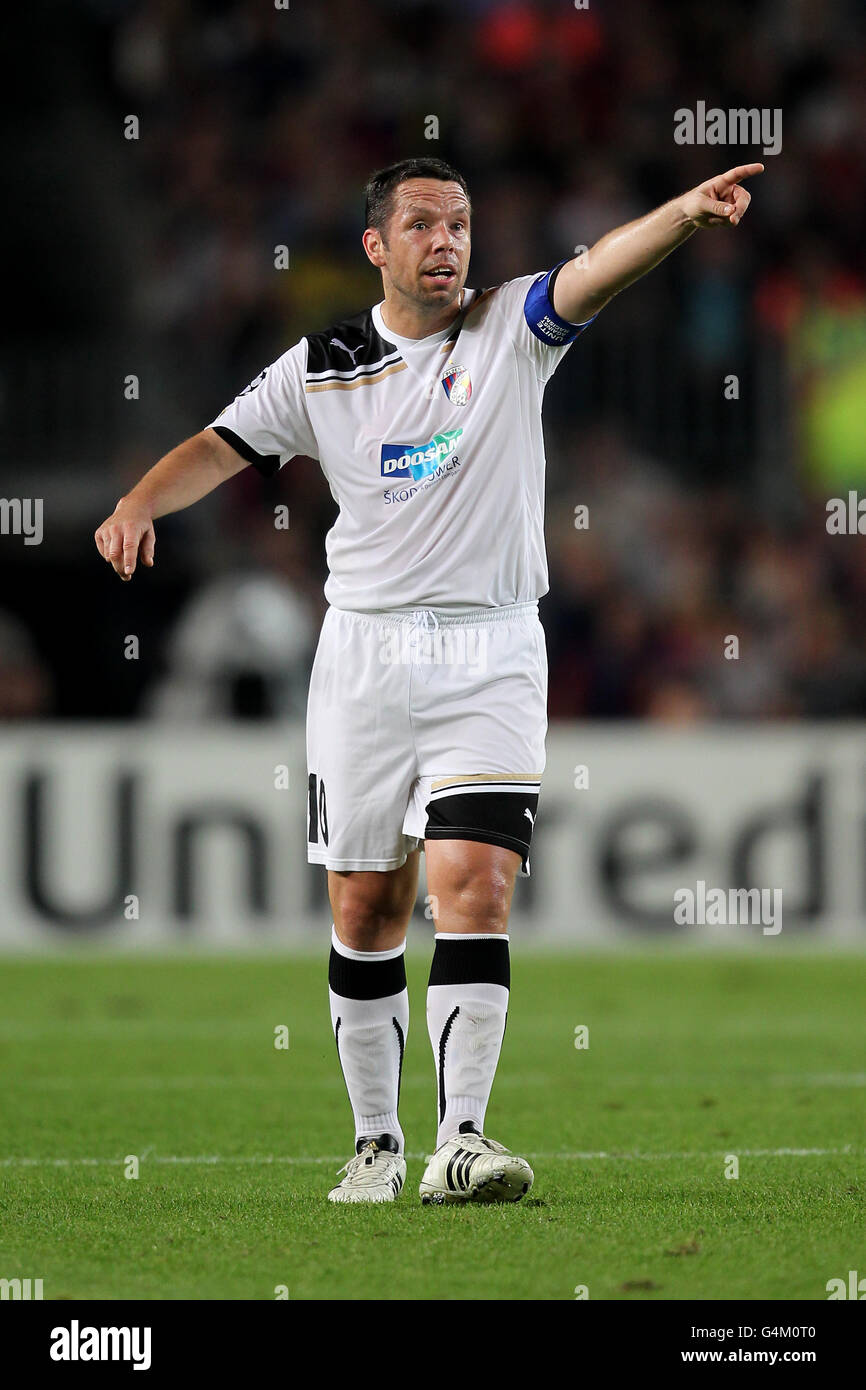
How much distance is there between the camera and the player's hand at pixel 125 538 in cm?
503

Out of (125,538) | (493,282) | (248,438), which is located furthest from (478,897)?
(493,282)

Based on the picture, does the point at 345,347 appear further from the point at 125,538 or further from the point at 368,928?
the point at 368,928

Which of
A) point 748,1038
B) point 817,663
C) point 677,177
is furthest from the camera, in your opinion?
point 677,177

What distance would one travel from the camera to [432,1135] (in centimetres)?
643

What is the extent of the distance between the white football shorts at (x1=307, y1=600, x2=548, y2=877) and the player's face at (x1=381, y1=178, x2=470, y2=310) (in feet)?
2.64

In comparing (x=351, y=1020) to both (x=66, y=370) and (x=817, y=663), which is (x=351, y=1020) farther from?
(x=66, y=370)

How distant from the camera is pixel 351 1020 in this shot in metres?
5.29

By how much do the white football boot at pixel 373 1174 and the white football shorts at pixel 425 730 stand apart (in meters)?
0.72

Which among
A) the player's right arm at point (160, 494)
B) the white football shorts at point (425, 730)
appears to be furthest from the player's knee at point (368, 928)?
the player's right arm at point (160, 494)

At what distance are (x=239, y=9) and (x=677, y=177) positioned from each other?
400cm

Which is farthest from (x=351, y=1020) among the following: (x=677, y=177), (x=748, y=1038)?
(x=677, y=177)

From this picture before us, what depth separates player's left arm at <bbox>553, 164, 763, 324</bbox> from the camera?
4.69m

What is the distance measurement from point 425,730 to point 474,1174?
107 centimetres
